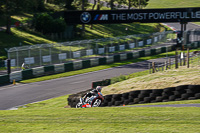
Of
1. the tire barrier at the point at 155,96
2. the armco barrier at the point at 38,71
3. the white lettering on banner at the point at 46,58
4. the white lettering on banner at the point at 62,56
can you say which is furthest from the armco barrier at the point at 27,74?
the tire barrier at the point at 155,96

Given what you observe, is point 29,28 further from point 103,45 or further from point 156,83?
point 156,83

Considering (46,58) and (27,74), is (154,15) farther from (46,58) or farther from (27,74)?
(27,74)

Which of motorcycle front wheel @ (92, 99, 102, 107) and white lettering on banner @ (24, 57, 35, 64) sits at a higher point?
white lettering on banner @ (24, 57, 35, 64)

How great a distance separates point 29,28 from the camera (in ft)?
163

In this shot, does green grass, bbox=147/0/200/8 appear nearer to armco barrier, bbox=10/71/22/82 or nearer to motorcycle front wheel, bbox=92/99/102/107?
armco barrier, bbox=10/71/22/82

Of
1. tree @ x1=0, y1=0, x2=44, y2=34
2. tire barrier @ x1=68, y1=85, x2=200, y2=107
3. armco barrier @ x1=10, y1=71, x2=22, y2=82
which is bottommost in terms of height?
armco barrier @ x1=10, y1=71, x2=22, y2=82

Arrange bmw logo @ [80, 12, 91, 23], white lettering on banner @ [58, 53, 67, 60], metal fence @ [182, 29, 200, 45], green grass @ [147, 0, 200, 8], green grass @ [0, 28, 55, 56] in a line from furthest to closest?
green grass @ [147, 0, 200, 8] < metal fence @ [182, 29, 200, 45] < green grass @ [0, 28, 55, 56] < bmw logo @ [80, 12, 91, 23] < white lettering on banner @ [58, 53, 67, 60]

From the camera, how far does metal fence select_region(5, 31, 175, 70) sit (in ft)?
103

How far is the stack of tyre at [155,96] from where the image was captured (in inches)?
492

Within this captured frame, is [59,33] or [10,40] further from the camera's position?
[59,33]

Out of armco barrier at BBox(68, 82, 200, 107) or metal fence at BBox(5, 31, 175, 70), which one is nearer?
armco barrier at BBox(68, 82, 200, 107)

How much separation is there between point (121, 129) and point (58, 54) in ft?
93.4

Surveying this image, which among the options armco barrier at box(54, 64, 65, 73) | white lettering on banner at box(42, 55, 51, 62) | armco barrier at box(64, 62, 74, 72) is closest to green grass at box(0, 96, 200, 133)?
armco barrier at box(54, 64, 65, 73)

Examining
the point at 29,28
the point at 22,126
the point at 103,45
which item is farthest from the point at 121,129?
the point at 29,28
